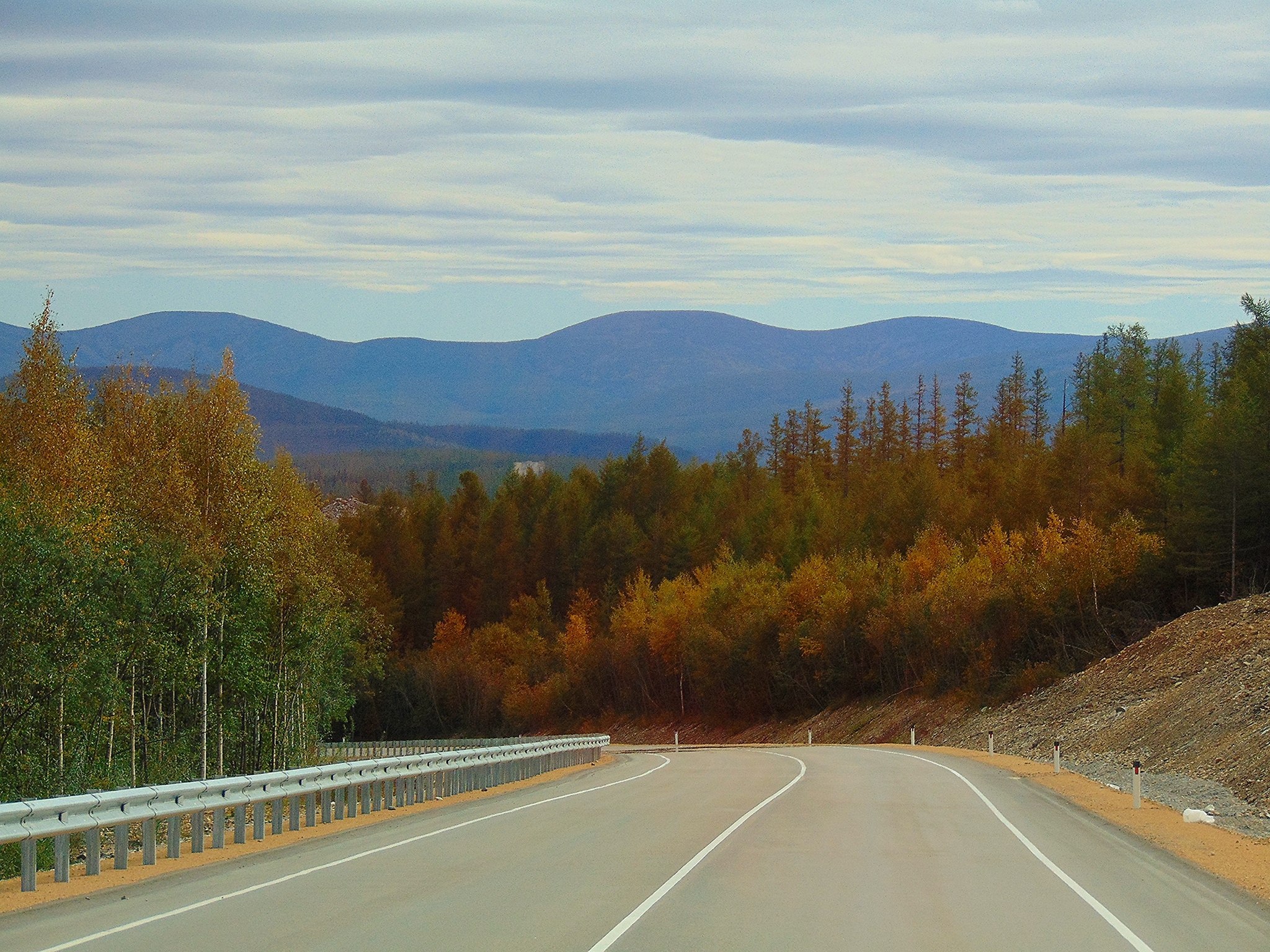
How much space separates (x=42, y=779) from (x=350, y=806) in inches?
526

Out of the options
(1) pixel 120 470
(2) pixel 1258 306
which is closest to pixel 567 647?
(2) pixel 1258 306

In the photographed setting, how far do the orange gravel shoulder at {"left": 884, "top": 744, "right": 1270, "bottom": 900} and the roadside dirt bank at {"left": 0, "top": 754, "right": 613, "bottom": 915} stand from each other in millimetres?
11202

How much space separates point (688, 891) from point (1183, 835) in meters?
9.33

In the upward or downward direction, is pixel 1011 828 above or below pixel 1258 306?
below

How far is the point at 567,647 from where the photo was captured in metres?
108

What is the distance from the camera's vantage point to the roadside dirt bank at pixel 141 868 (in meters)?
12.6

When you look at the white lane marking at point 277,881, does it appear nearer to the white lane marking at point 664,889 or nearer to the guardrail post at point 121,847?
the guardrail post at point 121,847

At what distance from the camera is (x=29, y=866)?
12.7 metres

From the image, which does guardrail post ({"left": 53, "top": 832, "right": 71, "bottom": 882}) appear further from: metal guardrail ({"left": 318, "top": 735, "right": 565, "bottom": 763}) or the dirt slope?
metal guardrail ({"left": 318, "top": 735, "right": 565, "bottom": 763})

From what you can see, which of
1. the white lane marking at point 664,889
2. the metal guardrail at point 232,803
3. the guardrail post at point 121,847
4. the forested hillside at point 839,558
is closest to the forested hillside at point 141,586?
the metal guardrail at point 232,803

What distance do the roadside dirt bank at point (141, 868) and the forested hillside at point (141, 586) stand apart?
12.5 m

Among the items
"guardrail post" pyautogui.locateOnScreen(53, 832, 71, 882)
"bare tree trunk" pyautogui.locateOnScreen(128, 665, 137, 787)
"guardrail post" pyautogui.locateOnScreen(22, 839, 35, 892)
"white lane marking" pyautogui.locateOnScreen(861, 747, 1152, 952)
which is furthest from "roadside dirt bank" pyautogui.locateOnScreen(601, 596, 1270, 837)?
"bare tree trunk" pyautogui.locateOnScreen(128, 665, 137, 787)

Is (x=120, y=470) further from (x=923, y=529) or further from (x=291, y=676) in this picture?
(x=923, y=529)

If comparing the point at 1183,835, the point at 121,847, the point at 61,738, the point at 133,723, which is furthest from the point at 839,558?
the point at 121,847
